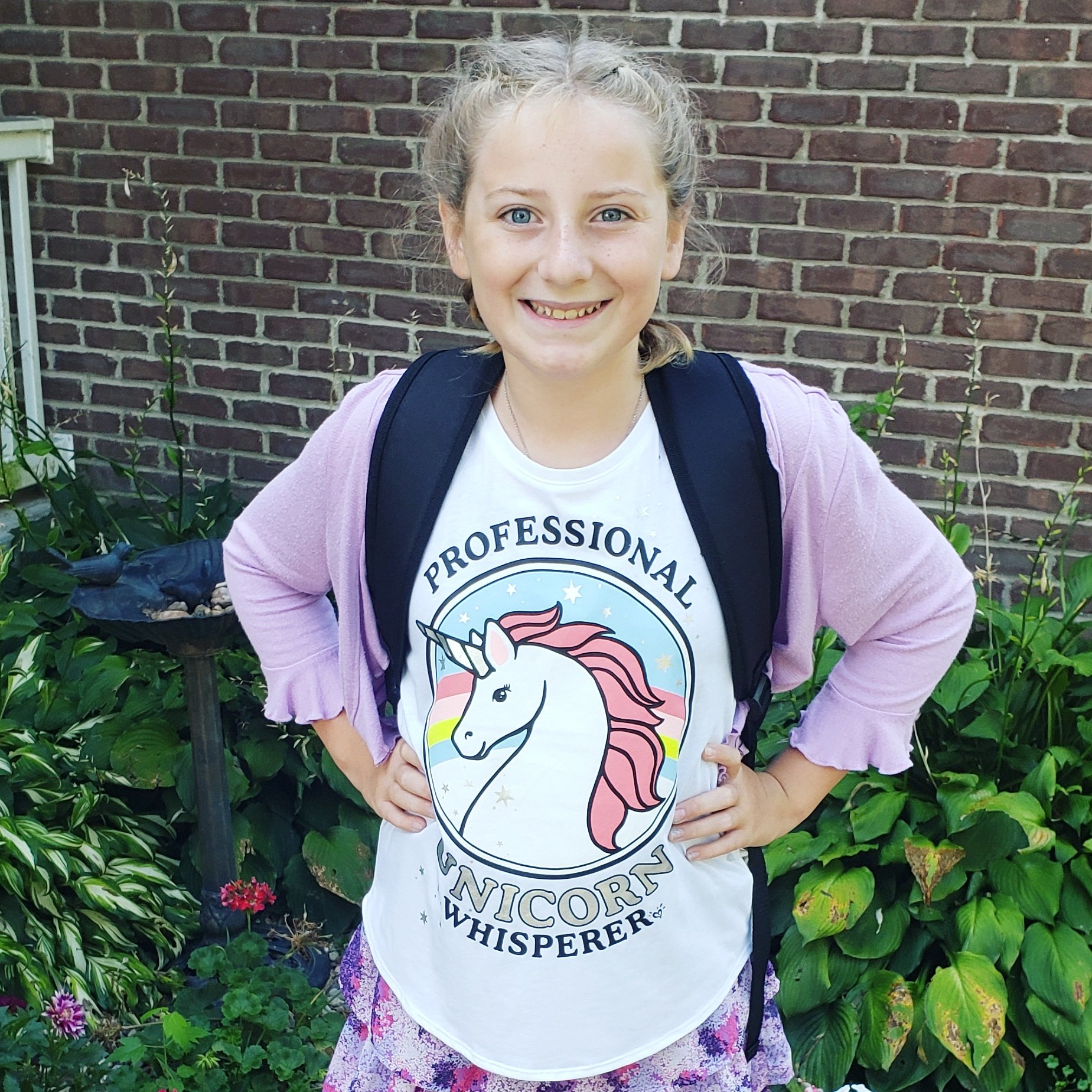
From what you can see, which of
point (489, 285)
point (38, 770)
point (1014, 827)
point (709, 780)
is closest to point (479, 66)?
point (489, 285)

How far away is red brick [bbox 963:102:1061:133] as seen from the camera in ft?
11.5

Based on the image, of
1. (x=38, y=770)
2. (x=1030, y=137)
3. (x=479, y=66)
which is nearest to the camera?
(x=479, y=66)

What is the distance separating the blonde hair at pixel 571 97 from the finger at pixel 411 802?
21.4 inches

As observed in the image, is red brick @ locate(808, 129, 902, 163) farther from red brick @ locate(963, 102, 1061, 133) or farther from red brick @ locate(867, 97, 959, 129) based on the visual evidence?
red brick @ locate(963, 102, 1061, 133)

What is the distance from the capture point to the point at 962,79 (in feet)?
11.6

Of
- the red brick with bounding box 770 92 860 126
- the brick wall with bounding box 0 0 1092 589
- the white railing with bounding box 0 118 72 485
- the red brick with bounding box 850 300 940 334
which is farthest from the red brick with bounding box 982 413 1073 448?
the white railing with bounding box 0 118 72 485

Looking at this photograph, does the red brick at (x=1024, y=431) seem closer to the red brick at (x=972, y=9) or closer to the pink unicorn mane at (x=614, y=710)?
the red brick at (x=972, y=9)

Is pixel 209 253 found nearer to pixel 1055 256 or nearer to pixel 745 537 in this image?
pixel 1055 256

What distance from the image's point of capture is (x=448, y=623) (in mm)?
1419

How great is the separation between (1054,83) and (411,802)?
118 inches

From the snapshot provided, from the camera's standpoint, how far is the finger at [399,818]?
1.51 metres

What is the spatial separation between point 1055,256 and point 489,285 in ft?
9.10

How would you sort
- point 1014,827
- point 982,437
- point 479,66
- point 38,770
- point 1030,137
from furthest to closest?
1. point 982,437
2. point 1030,137
3. point 38,770
4. point 1014,827
5. point 479,66

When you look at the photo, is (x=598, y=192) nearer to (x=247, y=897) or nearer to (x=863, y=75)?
(x=247, y=897)
